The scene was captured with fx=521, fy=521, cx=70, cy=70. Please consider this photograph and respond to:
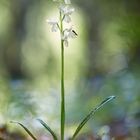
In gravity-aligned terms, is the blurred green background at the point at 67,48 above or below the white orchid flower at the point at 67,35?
above

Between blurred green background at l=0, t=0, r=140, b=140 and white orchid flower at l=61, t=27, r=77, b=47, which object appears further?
blurred green background at l=0, t=0, r=140, b=140

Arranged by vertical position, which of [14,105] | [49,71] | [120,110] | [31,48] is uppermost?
[31,48]

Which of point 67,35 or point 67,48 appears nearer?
point 67,35

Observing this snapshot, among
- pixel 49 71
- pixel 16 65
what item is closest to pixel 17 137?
pixel 49 71

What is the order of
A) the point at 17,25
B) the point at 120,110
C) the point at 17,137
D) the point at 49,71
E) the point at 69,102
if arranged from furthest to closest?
the point at 17,25 < the point at 49,71 < the point at 69,102 < the point at 120,110 < the point at 17,137

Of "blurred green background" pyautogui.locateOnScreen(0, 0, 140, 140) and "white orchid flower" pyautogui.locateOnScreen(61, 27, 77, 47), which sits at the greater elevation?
"blurred green background" pyautogui.locateOnScreen(0, 0, 140, 140)

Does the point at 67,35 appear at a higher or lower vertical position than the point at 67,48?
lower

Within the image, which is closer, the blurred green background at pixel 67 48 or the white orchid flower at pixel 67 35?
the white orchid flower at pixel 67 35

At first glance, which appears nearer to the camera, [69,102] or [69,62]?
[69,102]

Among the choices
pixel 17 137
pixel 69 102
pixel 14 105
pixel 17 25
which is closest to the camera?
pixel 17 137

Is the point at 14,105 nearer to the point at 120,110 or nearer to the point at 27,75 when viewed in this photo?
the point at 120,110

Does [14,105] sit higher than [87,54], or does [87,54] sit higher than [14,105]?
[87,54]
